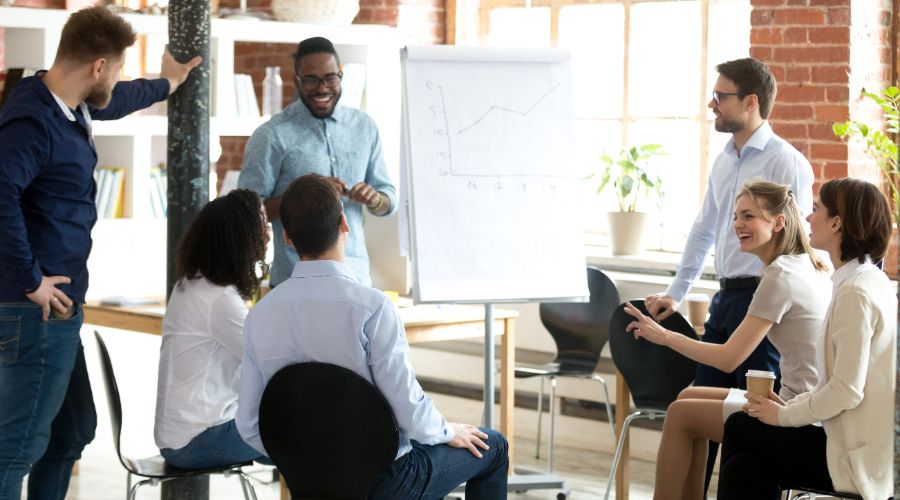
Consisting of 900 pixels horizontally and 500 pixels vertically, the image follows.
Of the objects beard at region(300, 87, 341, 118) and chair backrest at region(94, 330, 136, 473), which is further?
beard at region(300, 87, 341, 118)

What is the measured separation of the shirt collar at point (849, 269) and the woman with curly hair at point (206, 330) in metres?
1.53

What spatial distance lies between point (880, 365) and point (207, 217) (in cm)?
177

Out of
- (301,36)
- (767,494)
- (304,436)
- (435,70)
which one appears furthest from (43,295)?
(301,36)

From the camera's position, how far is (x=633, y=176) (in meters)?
5.61

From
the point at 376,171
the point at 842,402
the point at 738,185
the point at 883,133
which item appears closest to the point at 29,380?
the point at 376,171

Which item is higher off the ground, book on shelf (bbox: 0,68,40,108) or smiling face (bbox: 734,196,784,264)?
book on shelf (bbox: 0,68,40,108)

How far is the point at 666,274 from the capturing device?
544 centimetres

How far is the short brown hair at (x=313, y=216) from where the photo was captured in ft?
9.48

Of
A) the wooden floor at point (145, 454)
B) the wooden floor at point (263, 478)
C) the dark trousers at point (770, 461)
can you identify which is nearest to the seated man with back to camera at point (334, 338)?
the dark trousers at point (770, 461)

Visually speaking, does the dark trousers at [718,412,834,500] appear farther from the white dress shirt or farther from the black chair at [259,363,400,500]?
the white dress shirt

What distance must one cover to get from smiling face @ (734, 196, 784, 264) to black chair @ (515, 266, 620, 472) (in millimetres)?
1399

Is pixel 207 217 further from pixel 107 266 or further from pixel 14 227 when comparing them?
pixel 107 266

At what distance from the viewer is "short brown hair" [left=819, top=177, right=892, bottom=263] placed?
3.20 m

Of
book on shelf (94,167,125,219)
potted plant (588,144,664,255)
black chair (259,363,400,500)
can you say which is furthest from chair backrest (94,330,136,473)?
potted plant (588,144,664,255)
